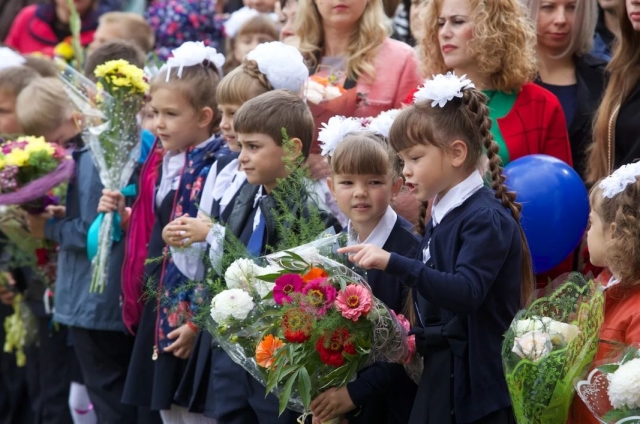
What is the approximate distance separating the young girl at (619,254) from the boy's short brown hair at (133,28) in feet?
15.0

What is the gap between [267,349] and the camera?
3.98 metres

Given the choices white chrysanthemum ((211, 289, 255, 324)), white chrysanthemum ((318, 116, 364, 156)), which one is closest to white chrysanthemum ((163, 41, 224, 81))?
white chrysanthemum ((318, 116, 364, 156))

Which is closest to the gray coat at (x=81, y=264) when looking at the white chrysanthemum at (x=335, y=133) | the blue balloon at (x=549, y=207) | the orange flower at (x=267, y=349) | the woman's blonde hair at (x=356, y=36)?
the woman's blonde hair at (x=356, y=36)

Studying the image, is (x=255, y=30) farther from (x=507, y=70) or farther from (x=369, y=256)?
(x=369, y=256)

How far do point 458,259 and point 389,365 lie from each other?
624mm

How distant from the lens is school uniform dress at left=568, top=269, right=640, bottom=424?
356 centimetres

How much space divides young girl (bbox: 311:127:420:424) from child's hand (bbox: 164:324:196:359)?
121cm

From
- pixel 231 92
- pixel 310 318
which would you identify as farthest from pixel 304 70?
pixel 310 318

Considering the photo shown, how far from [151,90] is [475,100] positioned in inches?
87.1

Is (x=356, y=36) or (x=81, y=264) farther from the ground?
(x=356, y=36)

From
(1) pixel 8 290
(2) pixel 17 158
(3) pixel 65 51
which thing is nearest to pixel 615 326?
(2) pixel 17 158

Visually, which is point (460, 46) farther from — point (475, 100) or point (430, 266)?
point (430, 266)

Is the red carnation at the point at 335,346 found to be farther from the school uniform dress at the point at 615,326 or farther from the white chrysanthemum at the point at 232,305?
the school uniform dress at the point at 615,326

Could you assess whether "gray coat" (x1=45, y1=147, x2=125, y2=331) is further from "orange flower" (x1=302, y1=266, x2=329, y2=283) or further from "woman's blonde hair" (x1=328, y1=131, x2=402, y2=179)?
"orange flower" (x1=302, y1=266, x2=329, y2=283)
